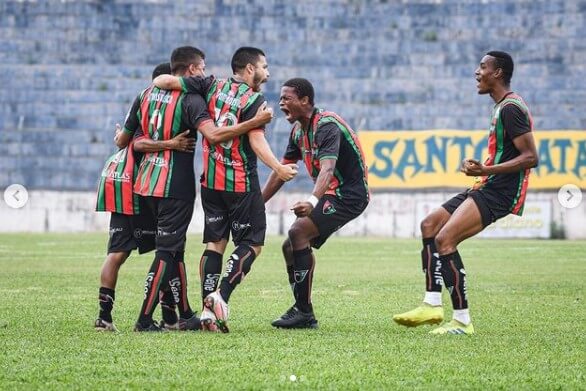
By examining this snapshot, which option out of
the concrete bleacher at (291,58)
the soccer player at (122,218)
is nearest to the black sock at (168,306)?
the soccer player at (122,218)

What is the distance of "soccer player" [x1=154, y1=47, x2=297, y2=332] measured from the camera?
902 centimetres

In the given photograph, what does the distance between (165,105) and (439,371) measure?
3249 mm

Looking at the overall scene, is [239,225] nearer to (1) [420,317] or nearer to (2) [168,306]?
(2) [168,306]

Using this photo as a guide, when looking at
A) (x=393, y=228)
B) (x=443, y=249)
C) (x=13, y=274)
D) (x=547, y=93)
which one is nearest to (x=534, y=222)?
(x=393, y=228)

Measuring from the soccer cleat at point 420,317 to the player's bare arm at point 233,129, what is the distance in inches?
66.2

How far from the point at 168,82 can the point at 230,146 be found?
2.05ft

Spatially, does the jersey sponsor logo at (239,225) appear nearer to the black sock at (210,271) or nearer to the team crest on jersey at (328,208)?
the black sock at (210,271)

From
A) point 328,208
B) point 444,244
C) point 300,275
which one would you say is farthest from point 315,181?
point 444,244

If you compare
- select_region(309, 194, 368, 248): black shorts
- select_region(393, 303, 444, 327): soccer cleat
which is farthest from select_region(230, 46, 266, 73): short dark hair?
select_region(393, 303, 444, 327): soccer cleat

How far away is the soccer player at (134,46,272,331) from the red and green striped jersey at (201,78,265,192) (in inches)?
3.9

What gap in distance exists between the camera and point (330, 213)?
9578mm

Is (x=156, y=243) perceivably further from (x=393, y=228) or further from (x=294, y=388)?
(x=393, y=228)

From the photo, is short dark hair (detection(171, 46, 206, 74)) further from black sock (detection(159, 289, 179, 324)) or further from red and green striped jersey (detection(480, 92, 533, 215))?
red and green striped jersey (detection(480, 92, 533, 215))

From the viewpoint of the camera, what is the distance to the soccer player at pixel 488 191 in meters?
8.98
